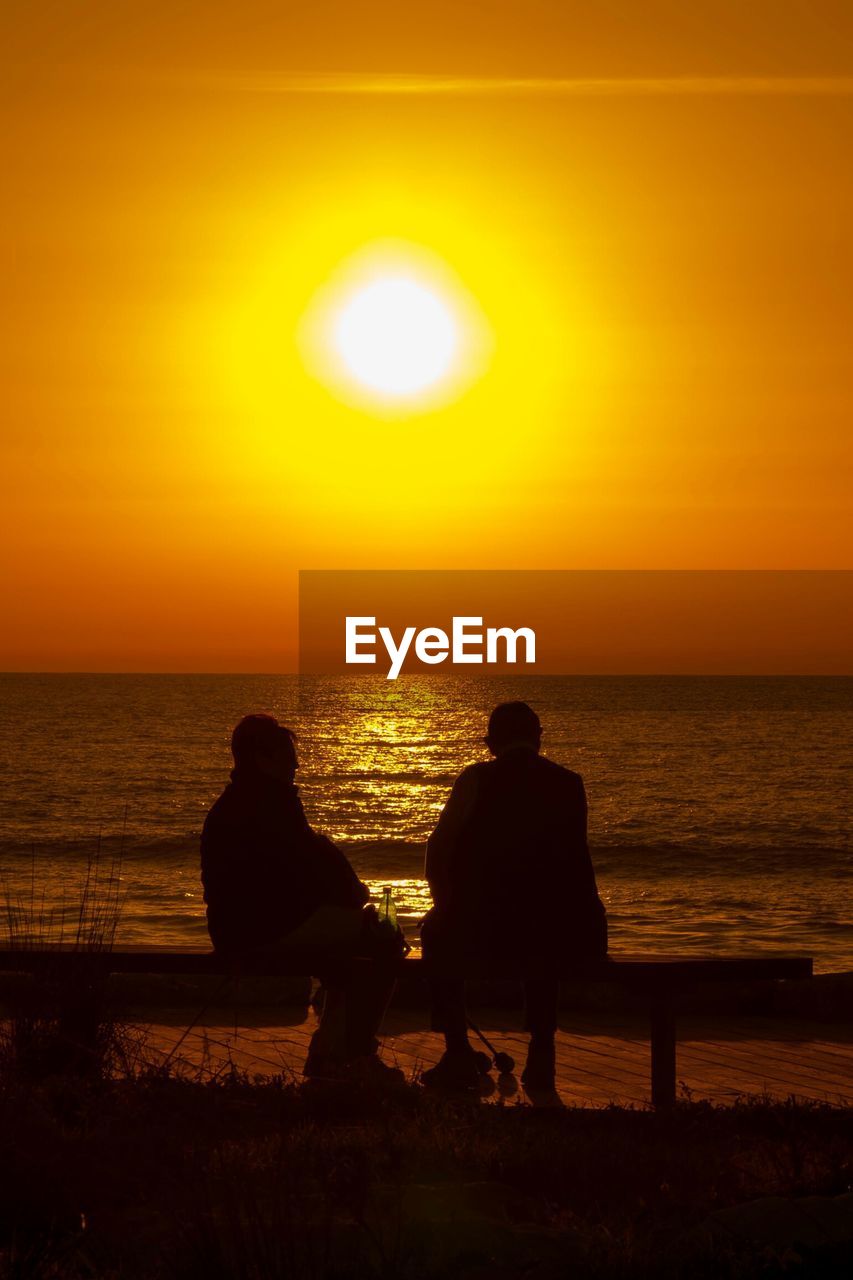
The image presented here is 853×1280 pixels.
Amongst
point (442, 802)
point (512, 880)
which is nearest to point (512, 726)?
point (512, 880)

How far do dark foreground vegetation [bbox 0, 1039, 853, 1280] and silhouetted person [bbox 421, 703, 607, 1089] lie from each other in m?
0.85

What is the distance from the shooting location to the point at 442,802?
154 feet

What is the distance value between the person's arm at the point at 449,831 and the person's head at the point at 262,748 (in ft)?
2.42

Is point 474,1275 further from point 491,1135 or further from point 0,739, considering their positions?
point 0,739

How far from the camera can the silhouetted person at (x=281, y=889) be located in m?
6.20

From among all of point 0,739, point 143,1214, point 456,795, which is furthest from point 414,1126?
point 0,739

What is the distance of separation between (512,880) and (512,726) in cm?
66

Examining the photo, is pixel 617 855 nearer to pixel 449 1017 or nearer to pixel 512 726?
pixel 449 1017

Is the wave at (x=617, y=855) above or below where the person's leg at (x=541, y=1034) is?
below

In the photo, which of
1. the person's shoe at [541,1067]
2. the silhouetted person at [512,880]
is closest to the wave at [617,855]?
the person's shoe at [541,1067]

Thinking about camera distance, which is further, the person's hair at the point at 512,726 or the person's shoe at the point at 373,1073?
the person's hair at the point at 512,726

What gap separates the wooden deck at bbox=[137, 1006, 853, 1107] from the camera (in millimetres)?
6668

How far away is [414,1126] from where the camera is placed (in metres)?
5.07

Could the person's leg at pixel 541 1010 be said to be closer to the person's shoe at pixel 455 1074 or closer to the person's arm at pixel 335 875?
the person's shoe at pixel 455 1074
